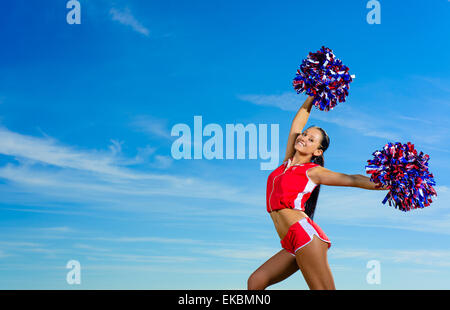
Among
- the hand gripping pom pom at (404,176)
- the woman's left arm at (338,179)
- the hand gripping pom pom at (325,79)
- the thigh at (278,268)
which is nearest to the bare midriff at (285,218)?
the thigh at (278,268)

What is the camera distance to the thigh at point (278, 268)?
5.55m

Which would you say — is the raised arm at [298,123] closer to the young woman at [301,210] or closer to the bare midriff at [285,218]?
the young woman at [301,210]

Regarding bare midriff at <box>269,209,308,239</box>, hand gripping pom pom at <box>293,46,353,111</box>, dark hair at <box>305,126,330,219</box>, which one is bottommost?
bare midriff at <box>269,209,308,239</box>

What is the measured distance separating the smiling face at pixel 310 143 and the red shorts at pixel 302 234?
80 cm

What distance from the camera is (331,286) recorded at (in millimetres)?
5105

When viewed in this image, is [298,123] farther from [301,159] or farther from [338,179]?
[338,179]

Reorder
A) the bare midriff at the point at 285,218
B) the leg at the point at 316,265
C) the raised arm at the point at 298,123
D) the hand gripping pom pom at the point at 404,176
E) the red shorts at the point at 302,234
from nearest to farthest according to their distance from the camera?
1. the hand gripping pom pom at the point at 404,176
2. the leg at the point at 316,265
3. the red shorts at the point at 302,234
4. the bare midriff at the point at 285,218
5. the raised arm at the point at 298,123

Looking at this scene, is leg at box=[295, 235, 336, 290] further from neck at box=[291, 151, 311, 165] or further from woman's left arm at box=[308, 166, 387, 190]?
neck at box=[291, 151, 311, 165]

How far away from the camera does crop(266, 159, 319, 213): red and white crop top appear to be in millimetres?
5441

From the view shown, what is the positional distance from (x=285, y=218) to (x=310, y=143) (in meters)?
0.94

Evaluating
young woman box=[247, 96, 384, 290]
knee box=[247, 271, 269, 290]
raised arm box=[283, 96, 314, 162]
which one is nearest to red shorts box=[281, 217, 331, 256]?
young woman box=[247, 96, 384, 290]

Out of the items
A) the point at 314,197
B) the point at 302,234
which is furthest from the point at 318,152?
the point at 302,234
